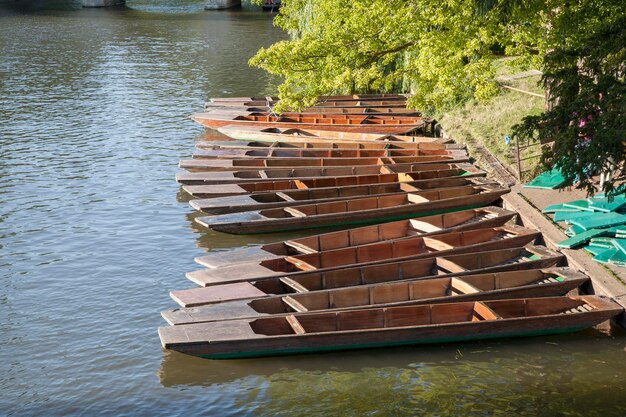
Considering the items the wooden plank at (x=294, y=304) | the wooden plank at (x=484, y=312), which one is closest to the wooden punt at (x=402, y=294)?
the wooden plank at (x=294, y=304)

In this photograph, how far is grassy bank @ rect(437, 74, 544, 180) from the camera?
22.1 metres

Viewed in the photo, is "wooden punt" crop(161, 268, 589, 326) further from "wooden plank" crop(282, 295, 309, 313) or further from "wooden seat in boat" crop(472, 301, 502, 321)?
"wooden seat in boat" crop(472, 301, 502, 321)

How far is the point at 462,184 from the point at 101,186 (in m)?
8.65

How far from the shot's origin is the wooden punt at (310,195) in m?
18.6

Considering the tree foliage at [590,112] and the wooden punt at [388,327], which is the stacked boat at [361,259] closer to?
the wooden punt at [388,327]

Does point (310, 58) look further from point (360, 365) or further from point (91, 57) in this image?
point (91, 57)

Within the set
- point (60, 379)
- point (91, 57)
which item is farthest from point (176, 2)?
point (60, 379)

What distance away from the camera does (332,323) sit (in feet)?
42.2

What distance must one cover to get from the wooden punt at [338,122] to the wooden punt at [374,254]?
29.5 feet

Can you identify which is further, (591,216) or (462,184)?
(462,184)

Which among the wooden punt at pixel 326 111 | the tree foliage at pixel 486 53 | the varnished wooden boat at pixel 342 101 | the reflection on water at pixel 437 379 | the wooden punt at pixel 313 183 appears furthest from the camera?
the varnished wooden boat at pixel 342 101

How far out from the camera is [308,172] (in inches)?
816

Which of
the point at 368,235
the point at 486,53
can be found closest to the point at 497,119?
the point at 486,53

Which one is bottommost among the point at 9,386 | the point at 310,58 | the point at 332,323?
the point at 9,386
